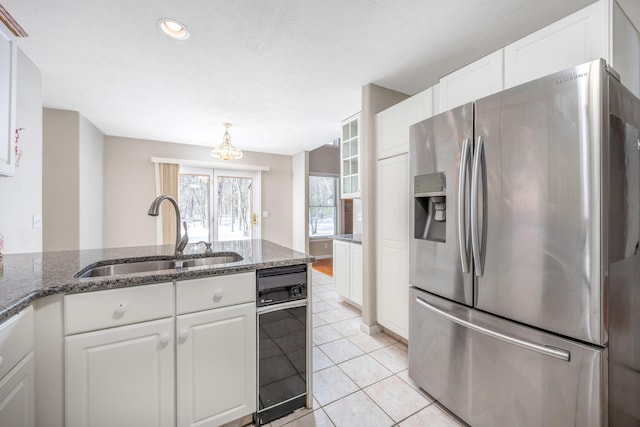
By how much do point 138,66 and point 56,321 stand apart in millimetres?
2140

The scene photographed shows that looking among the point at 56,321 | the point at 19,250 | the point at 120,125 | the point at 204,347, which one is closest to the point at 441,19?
the point at 204,347

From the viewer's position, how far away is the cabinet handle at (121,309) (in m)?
1.13

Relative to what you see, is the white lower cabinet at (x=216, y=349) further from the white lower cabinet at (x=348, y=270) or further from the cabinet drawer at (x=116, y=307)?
the white lower cabinet at (x=348, y=270)

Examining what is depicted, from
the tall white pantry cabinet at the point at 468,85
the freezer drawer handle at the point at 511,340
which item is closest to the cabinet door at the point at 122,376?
the freezer drawer handle at the point at 511,340

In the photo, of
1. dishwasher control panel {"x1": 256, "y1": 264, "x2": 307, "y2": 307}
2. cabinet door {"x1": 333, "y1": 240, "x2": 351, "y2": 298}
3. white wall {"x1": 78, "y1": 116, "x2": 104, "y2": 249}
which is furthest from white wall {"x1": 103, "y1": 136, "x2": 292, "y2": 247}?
dishwasher control panel {"x1": 256, "y1": 264, "x2": 307, "y2": 307}

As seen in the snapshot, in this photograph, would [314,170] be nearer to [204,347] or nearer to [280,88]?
[280,88]

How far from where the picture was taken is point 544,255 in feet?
3.64

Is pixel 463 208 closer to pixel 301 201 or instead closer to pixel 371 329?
pixel 371 329

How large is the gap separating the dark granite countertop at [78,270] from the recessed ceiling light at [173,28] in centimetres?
155

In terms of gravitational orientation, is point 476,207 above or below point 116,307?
above

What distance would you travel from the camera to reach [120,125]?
375cm

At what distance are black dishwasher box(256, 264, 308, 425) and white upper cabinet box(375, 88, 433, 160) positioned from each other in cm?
146

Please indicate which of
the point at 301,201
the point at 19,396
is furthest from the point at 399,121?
the point at 301,201

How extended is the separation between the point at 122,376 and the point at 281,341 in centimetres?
74
